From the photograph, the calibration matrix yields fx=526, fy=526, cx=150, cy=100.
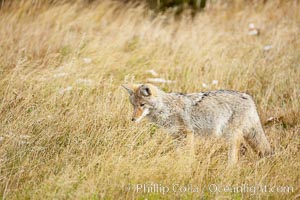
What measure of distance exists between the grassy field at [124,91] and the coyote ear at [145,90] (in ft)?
1.29

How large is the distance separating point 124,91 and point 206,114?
135 cm

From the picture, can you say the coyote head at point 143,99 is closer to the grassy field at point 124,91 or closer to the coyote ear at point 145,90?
the coyote ear at point 145,90

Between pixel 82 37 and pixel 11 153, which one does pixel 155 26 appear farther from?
pixel 11 153

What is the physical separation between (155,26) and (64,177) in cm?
567

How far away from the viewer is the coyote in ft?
20.5

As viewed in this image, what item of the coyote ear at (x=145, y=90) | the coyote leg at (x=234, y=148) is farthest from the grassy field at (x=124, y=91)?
the coyote ear at (x=145, y=90)

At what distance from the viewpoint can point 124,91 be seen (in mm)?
7234

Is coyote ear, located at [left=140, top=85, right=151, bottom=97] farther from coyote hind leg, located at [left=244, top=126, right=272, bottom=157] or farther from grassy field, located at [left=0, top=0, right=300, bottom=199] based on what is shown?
coyote hind leg, located at [left=244, top=126, right=272, bottom=157]

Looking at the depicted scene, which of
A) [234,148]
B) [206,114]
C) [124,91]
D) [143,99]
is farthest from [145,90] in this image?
[234,148]

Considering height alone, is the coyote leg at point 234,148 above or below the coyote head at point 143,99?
below

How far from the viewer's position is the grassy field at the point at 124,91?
17.2ft

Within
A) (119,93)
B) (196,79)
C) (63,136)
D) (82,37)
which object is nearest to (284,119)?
(196,79)

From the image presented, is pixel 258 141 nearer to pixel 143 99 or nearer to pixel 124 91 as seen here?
pixel 143 99

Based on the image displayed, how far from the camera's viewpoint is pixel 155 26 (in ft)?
33.7
